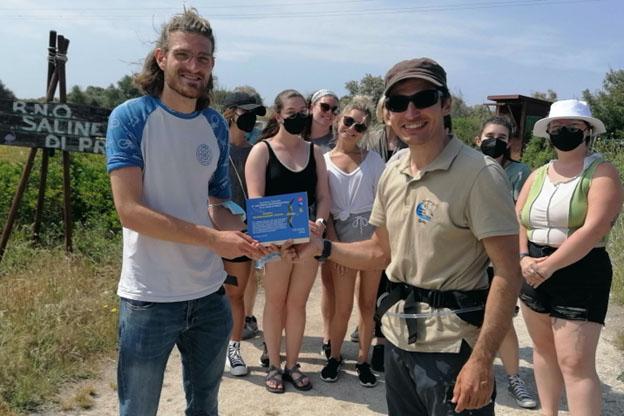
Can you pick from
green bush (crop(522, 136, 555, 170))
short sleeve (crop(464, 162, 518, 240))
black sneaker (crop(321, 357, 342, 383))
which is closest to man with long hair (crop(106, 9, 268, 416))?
short sleeve (crop(464, 162, 518, 240))

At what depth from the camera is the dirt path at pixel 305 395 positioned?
3852 mm

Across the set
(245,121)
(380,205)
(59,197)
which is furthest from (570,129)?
(59,197)

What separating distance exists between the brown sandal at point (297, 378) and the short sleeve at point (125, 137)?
97.1 inches

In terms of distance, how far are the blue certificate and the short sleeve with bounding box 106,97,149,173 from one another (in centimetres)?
57

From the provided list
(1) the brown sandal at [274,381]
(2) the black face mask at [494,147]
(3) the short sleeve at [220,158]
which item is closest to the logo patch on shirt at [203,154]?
(3) the short sleeve at [220,158]

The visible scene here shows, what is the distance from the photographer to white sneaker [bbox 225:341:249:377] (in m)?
4.34

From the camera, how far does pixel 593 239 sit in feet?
9.94

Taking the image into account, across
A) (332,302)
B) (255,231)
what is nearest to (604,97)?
(332,302)

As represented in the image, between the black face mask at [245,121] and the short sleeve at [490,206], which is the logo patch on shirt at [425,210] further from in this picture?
the black face mask at [245,121]

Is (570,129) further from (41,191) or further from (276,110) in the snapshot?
(41,191)

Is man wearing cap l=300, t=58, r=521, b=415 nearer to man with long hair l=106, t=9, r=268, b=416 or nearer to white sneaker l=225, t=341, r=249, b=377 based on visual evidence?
man with long hair l=106, t=9, r=268, b=416

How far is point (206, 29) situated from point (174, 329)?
1.36 metres

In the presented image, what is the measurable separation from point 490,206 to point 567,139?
5.23ft

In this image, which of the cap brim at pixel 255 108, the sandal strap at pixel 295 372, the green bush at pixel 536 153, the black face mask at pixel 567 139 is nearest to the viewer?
the black face mask at pixel 567 139
